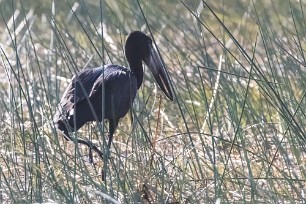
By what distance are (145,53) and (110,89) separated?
0.62 m

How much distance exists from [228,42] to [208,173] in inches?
148

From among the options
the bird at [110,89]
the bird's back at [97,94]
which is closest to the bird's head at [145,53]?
A: the bird at [110,89]

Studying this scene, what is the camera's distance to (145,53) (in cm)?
617

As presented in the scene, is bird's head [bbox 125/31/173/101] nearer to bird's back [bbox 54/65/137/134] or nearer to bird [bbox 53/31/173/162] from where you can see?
bird [bbox 53/31/173/162]

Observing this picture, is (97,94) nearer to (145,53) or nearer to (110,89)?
(110,89)

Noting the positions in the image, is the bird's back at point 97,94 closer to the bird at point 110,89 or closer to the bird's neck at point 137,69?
the bird at point 110,89

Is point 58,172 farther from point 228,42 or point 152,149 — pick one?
point 228,42

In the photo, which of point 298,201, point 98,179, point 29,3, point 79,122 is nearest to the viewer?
point 298,201

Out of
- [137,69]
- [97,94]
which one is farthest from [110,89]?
[137,69]

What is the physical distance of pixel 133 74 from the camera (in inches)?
233

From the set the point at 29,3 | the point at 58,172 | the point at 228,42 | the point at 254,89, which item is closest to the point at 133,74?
the point at 58,172

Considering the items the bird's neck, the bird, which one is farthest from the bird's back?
the bird's neck

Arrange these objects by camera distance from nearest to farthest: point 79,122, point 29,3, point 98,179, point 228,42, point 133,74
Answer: point 98,179, point 79,122, point 133,74, point 228,42, point 29,3

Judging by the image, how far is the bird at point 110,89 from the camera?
17.6 ft
